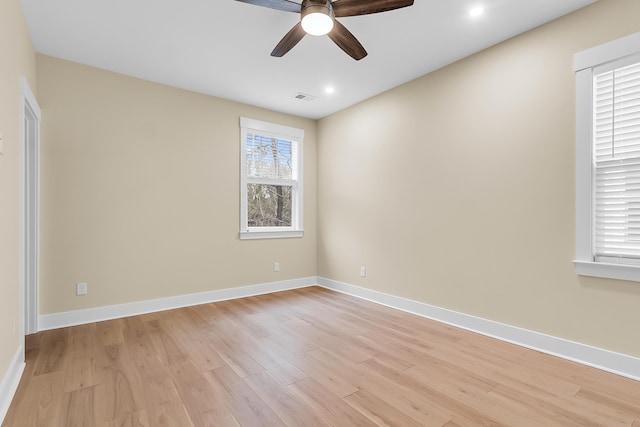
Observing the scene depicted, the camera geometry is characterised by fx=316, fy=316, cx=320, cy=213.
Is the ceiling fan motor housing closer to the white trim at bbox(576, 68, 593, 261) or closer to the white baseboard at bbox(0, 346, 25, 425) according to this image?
the white trim at bbox(576, 68, 593, 261)

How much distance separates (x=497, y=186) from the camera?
9.38 ft

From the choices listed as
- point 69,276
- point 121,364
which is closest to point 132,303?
point 69,276

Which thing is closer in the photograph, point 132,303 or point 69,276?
point 69,276

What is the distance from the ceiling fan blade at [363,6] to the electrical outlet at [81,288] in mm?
3436

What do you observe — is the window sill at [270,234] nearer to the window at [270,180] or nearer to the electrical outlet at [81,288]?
the window at [270,180]

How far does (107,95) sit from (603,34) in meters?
4.44

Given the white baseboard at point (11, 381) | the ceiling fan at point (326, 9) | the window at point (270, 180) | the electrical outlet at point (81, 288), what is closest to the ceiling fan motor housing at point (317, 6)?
the ceiling fan at point (326, 9)

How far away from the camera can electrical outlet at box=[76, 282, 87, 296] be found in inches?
126

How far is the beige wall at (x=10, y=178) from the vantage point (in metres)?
1.86

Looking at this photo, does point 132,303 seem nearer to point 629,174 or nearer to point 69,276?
point 69,276

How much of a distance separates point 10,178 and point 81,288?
1589mm

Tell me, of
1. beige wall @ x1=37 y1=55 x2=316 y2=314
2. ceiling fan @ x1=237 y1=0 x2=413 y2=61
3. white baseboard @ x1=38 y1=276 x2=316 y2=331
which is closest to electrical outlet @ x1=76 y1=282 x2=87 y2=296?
beige wall @ x1=37 y1=55 x2=316 y2=314

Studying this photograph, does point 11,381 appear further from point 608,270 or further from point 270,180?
point 608,270

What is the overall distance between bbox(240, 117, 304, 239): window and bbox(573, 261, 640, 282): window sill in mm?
3385
